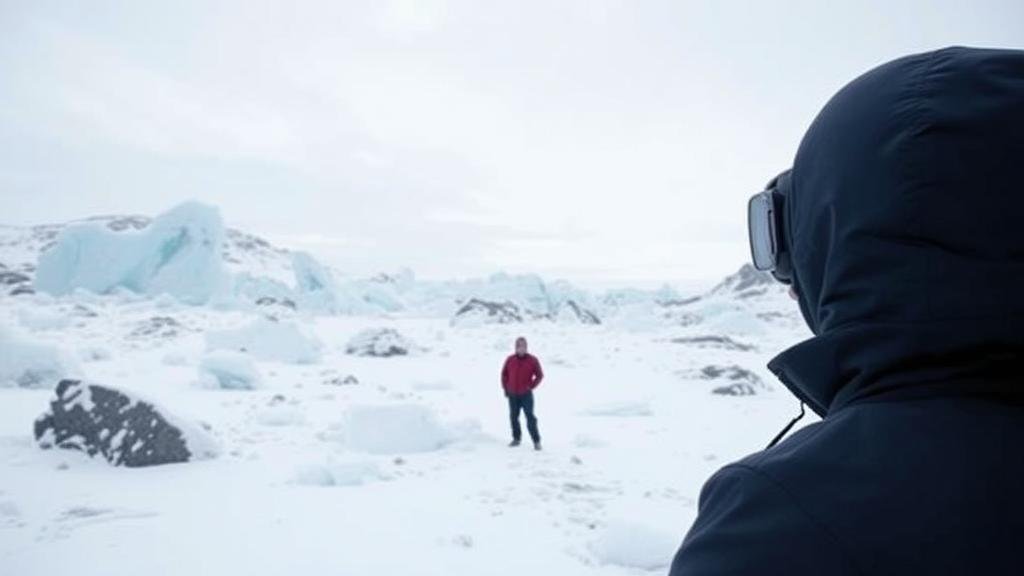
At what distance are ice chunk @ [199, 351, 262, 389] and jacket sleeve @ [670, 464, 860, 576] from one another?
11450mm

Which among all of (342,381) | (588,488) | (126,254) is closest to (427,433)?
(588,488)

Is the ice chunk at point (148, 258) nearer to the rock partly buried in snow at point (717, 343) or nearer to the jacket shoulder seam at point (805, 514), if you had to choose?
the rock partly buried in snow at point (717, 343)

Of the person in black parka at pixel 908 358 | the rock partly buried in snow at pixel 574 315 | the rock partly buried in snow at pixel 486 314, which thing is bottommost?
the rock partly buried in snow at pixel 574 315

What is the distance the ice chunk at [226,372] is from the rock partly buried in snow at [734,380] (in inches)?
358

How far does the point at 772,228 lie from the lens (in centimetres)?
134

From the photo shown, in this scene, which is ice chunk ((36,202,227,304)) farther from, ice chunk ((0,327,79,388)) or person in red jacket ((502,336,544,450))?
person in red jacket ((502,336,544,450))

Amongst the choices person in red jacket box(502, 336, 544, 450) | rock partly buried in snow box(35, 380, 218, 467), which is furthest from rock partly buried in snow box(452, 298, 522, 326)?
rock partly buried in snow box(35, 380, 218, 467)

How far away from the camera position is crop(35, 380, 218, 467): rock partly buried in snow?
6.04 meters

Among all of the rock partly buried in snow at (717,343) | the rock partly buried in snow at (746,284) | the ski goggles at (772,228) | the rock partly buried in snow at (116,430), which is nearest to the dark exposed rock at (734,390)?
the rock partly buried in snow at (116,430)

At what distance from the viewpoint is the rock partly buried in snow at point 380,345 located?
17859mm

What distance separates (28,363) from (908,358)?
509 inches

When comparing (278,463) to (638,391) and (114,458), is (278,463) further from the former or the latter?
(638,391)

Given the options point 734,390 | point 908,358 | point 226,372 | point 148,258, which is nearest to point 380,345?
point 226,372

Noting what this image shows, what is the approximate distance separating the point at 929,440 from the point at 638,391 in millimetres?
12070
